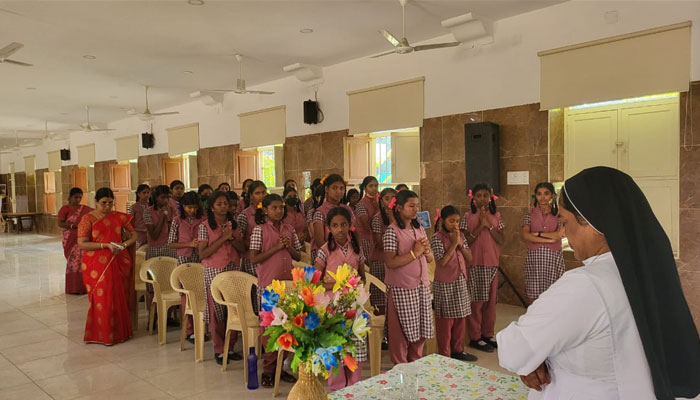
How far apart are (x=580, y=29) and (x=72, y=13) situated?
5.99m

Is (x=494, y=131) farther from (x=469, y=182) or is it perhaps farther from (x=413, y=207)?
(x=413, y=207)

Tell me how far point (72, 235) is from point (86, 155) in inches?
415

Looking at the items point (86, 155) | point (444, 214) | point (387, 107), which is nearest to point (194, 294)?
point (444, 214)

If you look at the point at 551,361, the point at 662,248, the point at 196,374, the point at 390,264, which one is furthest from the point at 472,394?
the point at 196,374

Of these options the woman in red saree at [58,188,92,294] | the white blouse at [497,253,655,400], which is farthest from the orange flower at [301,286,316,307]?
the woman in red saree at [58,188,92,294]

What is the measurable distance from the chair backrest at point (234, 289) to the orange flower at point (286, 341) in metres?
2.46

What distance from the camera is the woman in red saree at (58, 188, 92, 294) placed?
721 centimetres

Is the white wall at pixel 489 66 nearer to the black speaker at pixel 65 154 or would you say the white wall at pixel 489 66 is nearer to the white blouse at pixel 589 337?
the white blouse at pixel 589 337

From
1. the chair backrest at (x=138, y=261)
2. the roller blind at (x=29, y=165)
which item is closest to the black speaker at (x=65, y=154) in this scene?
the roller blind at (x=29, y=165)

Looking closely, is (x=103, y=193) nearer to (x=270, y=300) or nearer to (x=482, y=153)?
(x=270, y=300)

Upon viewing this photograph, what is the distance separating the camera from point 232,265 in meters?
4.56

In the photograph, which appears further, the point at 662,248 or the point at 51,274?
the point at 51,274

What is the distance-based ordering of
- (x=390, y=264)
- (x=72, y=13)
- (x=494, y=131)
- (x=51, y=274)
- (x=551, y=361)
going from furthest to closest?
(x=51, y=274), (x=494, y=131), (x=72, y=13), (x=390, y=264), (x=551, y=361)

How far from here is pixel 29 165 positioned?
20.5 meters
